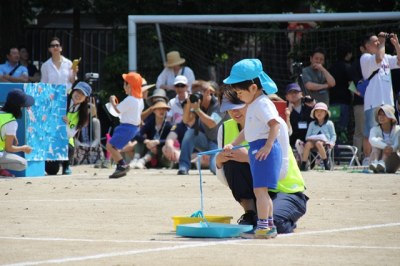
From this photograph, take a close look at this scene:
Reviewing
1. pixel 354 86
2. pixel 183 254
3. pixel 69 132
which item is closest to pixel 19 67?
pixel 69 132

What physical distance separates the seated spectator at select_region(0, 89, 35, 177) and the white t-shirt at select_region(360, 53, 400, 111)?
632cm

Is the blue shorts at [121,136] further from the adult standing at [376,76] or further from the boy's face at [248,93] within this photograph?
the boy's face at [248,93]

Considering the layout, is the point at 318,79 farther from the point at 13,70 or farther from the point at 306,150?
the point at 13,70

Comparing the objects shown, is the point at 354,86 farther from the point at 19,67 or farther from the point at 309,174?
the point at 19,67

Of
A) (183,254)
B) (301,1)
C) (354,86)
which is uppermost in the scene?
(301,1)

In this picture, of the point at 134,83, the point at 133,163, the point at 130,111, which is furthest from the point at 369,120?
the point at 130,111

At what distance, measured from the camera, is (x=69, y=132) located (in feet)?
60.8

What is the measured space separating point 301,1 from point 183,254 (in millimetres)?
17130

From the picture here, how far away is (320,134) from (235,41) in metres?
6.11

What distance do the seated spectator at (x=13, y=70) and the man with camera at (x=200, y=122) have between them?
4.30 metres

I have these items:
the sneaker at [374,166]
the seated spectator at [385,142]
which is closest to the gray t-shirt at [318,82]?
Answer: the seated spectator at [385,142]

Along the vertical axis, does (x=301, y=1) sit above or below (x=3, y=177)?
above

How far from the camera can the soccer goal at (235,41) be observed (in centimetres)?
2355

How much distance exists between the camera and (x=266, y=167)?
8852mm
